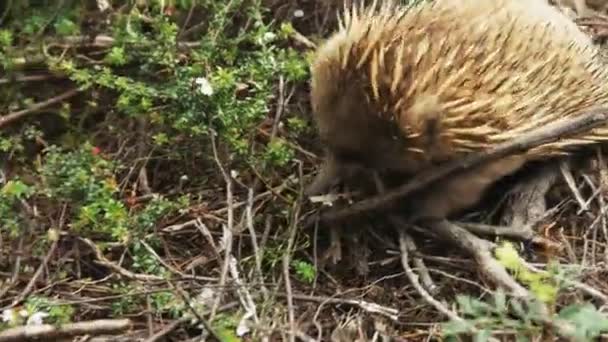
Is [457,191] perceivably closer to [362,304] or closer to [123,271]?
[362,304]

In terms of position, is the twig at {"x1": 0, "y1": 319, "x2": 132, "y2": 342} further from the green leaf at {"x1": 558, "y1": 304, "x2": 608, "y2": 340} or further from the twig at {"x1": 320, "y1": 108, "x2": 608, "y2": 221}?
the green leaf at {"x1": 558, "y1": 304, "x2": 608, "y2": 340}

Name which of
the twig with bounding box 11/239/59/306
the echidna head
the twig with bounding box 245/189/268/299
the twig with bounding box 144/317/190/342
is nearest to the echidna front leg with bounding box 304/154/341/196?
the echidna head

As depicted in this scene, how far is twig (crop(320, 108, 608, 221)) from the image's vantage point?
2273 millimetres

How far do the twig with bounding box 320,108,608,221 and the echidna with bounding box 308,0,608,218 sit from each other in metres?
0.03

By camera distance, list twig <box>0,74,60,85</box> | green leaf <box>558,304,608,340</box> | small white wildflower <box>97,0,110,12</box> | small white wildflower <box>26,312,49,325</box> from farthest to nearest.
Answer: small white wildflower <box>97,0,110,12</box>, twig <box>0,74,60,85</box>, small white wildflower <box>26,312,49,325</box>, green leaf <box>558,304,608,340</box>

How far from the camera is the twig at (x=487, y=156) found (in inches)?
89.5

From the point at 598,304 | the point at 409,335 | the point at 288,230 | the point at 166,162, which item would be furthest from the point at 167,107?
the point at 598,304

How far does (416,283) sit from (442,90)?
1.40ft

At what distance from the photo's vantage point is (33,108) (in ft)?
9.72

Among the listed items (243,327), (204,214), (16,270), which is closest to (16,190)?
(16,270)

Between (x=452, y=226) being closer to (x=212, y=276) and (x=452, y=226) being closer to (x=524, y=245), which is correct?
(x=524, y=245)

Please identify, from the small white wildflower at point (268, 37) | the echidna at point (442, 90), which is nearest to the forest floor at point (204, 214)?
the small white wildflower at point (268, 37)

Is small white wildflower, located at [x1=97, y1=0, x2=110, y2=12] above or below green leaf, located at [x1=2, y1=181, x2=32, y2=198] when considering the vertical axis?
above

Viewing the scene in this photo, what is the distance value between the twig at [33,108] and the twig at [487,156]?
2.80 ft
